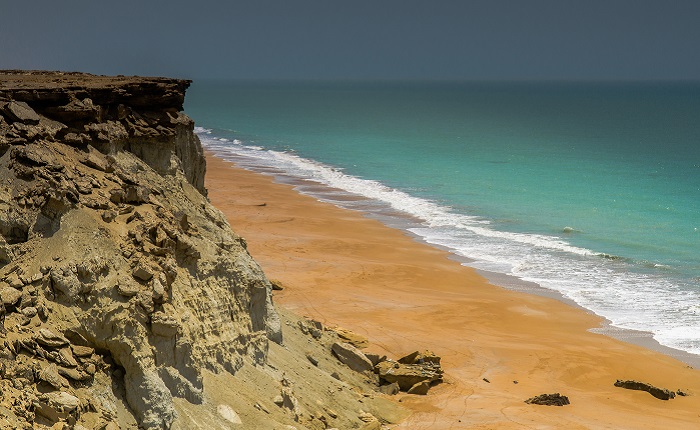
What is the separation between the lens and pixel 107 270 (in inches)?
376

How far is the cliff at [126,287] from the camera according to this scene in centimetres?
872

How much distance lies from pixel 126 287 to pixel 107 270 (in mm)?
291

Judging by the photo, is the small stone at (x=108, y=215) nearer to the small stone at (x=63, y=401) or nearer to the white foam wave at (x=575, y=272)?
the small stone at (x=63, y=401)

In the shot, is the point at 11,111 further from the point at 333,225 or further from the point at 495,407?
the point at 333,225

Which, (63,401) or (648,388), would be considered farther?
(648,388)

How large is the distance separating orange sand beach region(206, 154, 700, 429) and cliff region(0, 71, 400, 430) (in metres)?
2.92

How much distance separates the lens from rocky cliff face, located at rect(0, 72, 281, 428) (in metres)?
8.63

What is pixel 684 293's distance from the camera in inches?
1021

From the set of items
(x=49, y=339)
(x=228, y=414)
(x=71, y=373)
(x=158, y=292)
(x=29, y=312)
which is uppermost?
(x=158, y=292)

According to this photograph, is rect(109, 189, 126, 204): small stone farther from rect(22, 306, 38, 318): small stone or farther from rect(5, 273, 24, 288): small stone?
rect(22, 306, 38, 318): small stone

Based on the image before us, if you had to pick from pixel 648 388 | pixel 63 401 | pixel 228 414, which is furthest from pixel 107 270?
pixel 648 388

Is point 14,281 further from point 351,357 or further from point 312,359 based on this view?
point 351,357

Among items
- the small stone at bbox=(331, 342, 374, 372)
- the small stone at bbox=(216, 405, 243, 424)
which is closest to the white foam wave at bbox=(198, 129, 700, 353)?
the small stone at bbox=(331, 342, 374, 372)

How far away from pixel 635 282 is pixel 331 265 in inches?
374
